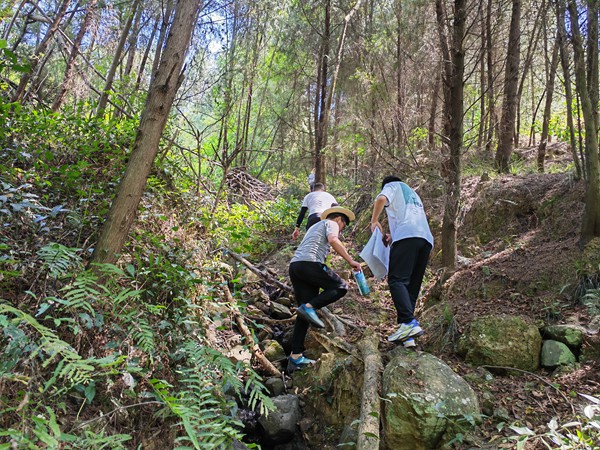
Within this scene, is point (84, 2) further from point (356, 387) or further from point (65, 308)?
point (356, 387)

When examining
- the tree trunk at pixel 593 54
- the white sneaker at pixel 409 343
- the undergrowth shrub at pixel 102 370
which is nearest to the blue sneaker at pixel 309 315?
the white sneaker at pixel 409 343

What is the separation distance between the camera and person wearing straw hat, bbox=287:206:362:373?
4.77 metres

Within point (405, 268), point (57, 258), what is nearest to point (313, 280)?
point (405, 268)

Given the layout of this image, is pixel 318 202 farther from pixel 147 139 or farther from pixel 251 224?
pixel 147 139

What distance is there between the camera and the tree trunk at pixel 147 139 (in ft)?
10.7

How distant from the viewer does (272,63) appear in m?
15.8

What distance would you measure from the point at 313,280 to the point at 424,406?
205cm

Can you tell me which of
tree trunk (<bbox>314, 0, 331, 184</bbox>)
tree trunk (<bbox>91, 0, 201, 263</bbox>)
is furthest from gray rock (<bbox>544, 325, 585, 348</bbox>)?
tree trunk (<bbox>314, 0, 331, 184</bbox>)

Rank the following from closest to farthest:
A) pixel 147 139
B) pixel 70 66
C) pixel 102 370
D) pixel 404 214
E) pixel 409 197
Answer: pixel 102 370 < pixel 147 139 < pixel 404 214 < pixel 409 197 < pixel 70 66

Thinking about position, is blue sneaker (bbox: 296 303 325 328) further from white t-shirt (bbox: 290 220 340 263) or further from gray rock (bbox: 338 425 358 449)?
gray rock (bbox: 338 425 358 449)

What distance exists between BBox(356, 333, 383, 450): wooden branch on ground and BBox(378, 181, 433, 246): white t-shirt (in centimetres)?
129

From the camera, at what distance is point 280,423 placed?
396 centimetres

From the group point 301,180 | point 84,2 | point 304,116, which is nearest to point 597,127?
point 84,2

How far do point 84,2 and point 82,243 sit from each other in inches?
268
